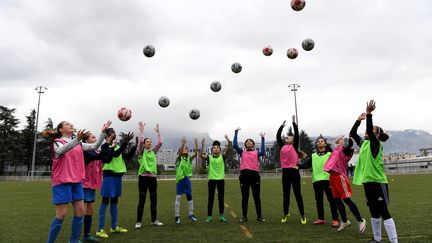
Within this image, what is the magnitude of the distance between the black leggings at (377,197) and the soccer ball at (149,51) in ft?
31.0

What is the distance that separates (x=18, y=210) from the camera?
42.1 feet

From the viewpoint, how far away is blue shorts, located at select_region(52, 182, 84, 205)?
18.9 ft

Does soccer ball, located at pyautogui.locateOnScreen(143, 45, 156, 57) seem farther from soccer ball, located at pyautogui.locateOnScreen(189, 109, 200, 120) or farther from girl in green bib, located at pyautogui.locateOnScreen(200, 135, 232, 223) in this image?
girl in green bib, located at pyautogui.locateOnScreen(200, 135, 232, 223)

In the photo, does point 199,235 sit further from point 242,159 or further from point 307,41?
point 307,41

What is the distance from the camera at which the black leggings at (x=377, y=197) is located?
6.29 metres

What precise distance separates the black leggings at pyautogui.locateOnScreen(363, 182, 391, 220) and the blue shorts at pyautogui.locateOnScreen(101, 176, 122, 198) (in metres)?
5.55

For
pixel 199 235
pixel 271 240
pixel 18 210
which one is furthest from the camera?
pixel 18 210

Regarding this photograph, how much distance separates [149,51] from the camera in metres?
13.3

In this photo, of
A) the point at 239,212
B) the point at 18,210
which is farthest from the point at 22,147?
the point at 239,212

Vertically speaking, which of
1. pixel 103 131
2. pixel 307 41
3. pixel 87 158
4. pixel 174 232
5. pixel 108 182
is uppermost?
pixel 307 41

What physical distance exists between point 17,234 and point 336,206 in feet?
25.4

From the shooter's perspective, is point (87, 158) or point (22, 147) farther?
point (22, 147)

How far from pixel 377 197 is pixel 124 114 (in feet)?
21.7

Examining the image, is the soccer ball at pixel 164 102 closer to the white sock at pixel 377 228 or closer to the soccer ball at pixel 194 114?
the soccer ball at pixel 194 114
